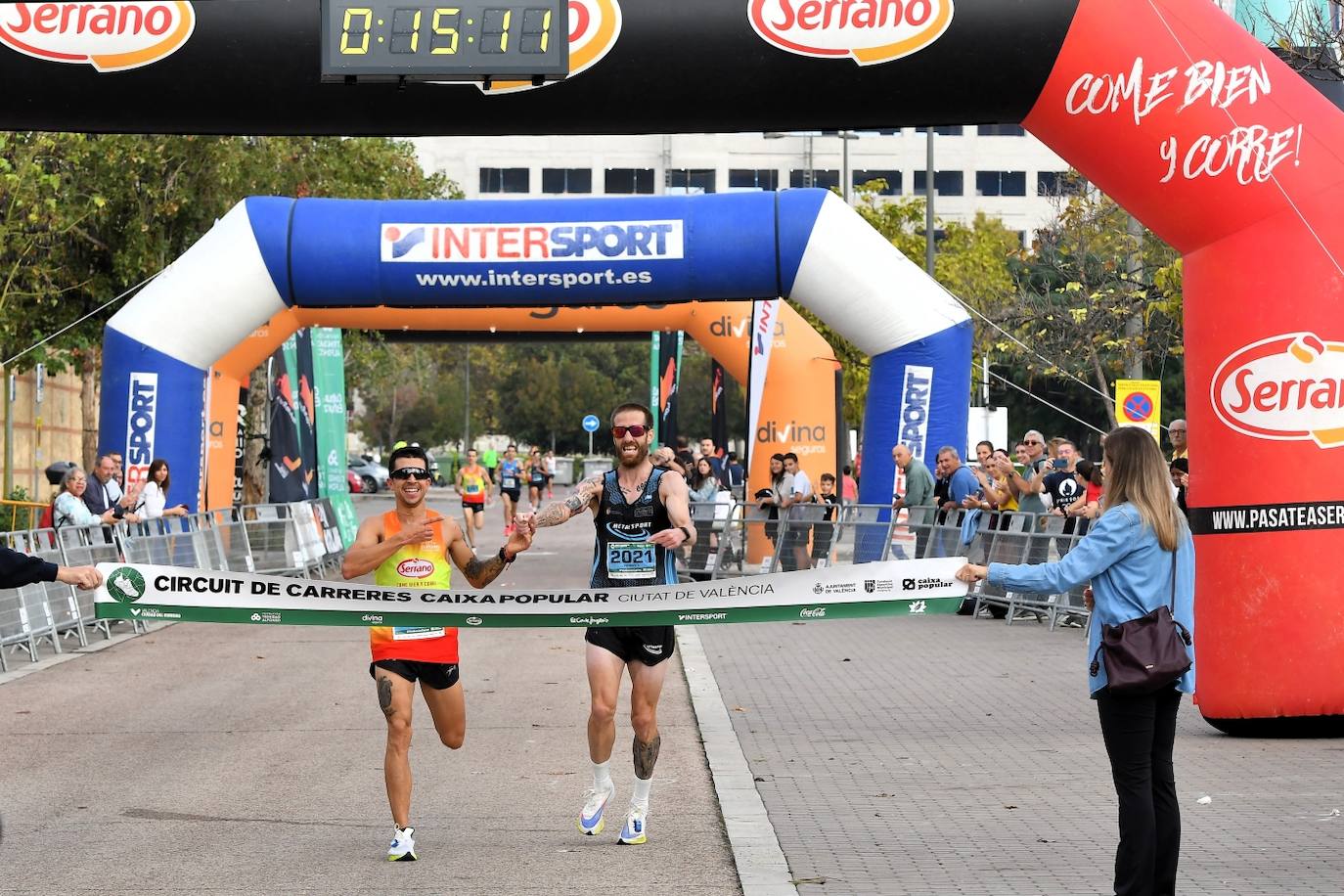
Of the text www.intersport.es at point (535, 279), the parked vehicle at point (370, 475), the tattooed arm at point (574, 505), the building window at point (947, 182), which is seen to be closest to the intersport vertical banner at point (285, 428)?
the text www.intersport.es at point (535, 279)

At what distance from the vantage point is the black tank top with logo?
311 inches

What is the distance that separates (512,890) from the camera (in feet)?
21.9

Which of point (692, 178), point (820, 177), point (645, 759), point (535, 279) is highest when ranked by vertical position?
point (820, 177)

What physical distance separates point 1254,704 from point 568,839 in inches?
161

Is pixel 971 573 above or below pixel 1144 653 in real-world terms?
above

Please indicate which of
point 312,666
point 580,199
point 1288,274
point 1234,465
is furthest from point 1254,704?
point 580,199

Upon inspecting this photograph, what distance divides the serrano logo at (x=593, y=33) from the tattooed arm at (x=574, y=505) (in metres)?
2.37

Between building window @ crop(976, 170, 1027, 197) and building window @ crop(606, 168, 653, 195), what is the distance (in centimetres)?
1603

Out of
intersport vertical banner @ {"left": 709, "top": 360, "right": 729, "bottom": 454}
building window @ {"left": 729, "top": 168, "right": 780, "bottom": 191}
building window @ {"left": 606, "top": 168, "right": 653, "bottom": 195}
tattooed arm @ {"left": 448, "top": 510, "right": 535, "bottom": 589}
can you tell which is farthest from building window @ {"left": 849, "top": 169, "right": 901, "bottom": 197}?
tattooed arm @ {"left": 448, "top": 510, "right": 535, "bottom": 589}

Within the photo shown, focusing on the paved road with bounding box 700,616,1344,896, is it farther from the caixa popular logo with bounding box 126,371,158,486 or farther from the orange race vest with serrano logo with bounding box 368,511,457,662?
the caixa popular logo with bounding box 126,371,158,486

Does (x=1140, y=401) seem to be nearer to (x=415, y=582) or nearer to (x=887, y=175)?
(x=415, y=582)

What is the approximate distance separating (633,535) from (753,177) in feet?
270

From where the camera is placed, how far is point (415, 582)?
780 cm

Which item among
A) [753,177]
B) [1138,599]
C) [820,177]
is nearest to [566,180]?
[753,177]
